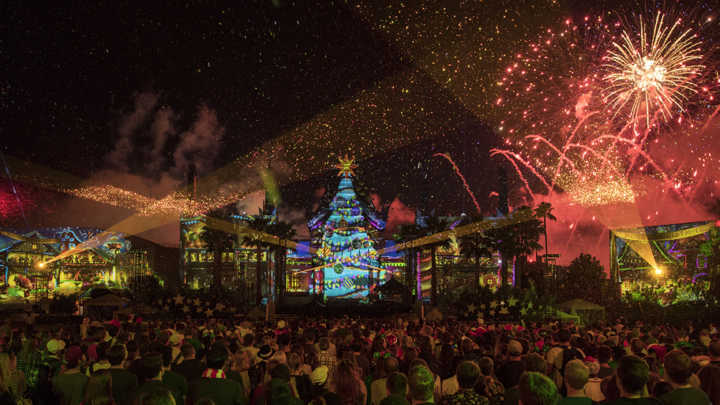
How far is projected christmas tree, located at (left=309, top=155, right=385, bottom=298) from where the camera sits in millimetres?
63656

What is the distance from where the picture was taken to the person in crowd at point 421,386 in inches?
209

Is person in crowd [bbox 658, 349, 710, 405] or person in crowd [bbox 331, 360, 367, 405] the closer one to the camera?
person in crowd [bbox 658, 349, 710, 405]

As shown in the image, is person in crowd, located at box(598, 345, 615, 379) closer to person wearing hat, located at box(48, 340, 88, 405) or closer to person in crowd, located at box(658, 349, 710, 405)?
person in crowd, located at box(658, 349, 710, 405)

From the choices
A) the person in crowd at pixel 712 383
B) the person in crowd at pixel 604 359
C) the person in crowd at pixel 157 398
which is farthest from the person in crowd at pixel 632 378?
the person in crowd at pixel 157 398

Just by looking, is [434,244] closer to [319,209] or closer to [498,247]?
[498,247]

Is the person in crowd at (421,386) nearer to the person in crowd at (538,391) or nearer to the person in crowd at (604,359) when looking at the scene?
the person in crowd at (538,391)

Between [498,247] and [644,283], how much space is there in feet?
45.2

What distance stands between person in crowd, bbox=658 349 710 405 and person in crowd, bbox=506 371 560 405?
59.1 inches

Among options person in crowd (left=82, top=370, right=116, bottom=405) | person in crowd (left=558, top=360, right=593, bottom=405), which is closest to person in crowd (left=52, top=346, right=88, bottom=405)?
person in crowd (left=82, top=370, right=116, bottom=405)

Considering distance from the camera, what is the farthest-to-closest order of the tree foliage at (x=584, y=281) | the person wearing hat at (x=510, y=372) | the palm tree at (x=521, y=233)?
1. the palm tree at (x=521, y=233)
2. the tree foliage at (x=584, y=281)
3. the person wearing hat at (x=510, y=372)

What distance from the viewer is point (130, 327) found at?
45.6ft

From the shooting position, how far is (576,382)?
221 inches

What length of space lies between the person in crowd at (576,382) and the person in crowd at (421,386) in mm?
1336

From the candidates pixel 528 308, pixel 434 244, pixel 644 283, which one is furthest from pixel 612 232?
pixel 528 308
